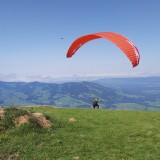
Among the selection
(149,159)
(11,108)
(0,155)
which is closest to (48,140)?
(0,155)

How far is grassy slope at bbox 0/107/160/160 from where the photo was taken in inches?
884

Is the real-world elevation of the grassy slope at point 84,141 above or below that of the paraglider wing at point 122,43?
below

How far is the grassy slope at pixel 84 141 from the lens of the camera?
22.5 m

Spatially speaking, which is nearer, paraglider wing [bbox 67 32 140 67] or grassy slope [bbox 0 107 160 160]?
paraglider wing [bbox 67 32 140 67]

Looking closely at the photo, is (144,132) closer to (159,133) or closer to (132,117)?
(159,133)

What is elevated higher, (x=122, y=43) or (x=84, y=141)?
(x=122, y=43)

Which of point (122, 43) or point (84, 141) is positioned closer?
point (122, 43)

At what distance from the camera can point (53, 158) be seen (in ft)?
72.0

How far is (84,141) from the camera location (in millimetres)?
25297

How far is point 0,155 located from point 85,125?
Result: 10.3 metres

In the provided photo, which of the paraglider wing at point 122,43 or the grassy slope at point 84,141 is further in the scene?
the grassy slope at point 84,141

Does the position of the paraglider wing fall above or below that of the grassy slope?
above

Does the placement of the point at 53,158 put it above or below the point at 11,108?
below

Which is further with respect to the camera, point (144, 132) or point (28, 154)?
point (144, 132)
